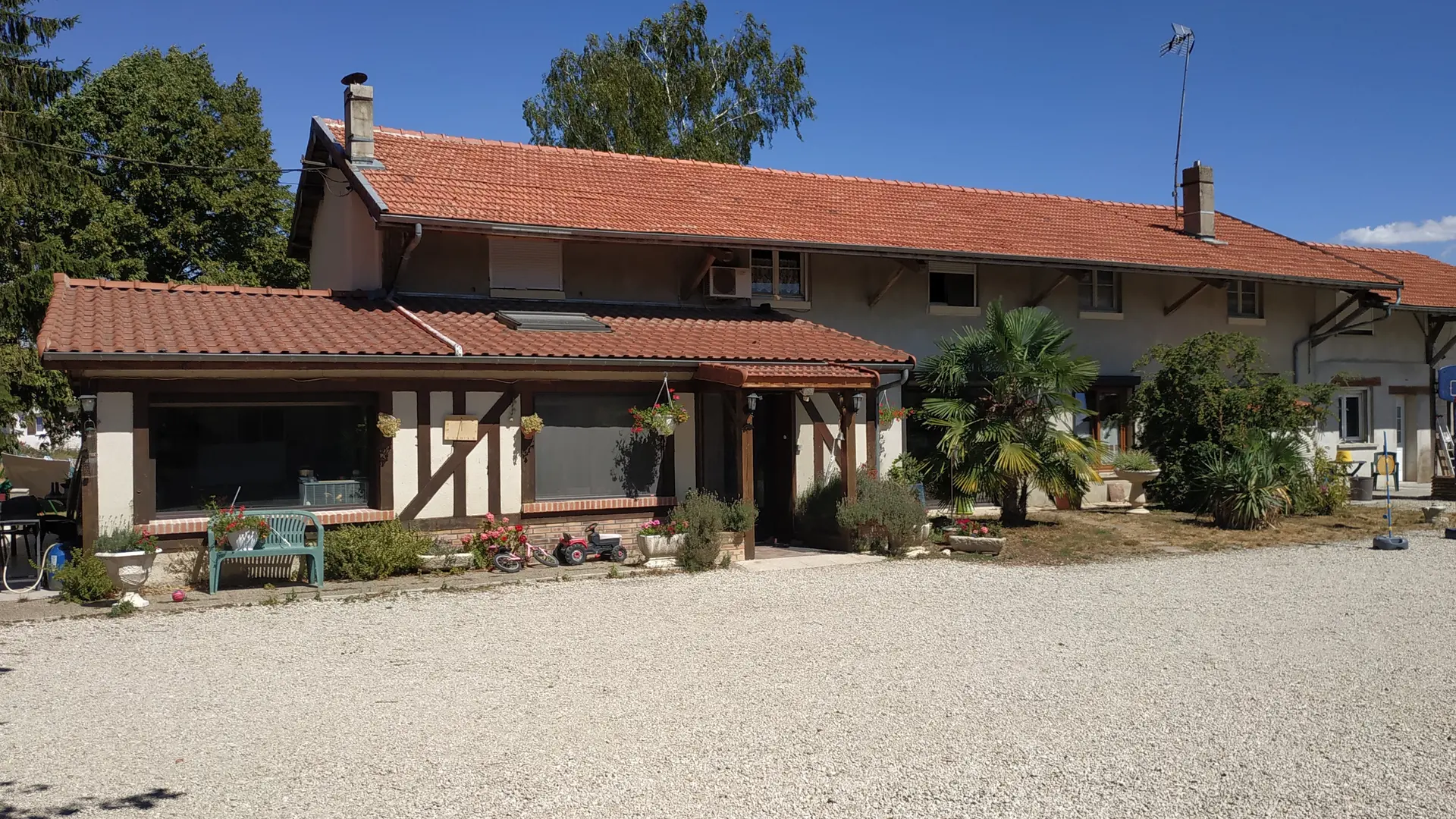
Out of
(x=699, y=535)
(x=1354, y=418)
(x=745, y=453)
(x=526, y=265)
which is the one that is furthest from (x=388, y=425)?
(x=1354, y=418)

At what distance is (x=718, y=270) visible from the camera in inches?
632

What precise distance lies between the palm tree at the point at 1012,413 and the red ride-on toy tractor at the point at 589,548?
4807 millimetres

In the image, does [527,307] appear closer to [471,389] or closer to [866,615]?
[471,389]

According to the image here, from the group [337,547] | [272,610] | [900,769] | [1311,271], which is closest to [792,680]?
[900,769]

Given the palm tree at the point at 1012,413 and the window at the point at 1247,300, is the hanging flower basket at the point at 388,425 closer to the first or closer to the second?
the palm tree at the point at 1012,413

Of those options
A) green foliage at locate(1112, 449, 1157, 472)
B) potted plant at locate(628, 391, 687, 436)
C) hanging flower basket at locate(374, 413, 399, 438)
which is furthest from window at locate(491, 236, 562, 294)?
green foliage at locate(1112, 449, 1157, 472)

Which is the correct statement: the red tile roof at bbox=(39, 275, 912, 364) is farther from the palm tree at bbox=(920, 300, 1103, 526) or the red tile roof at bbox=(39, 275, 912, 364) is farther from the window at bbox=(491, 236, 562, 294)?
the palm tree at bbox=(920, 300, 1103, 526)

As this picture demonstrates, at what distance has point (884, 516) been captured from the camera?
13.5m

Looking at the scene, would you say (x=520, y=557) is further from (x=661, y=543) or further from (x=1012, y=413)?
(x=1012, y=413)

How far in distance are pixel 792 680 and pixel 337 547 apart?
617cm

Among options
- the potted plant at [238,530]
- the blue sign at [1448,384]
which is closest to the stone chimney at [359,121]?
the potted plant at [238,530]

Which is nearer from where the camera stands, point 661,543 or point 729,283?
point 661,543

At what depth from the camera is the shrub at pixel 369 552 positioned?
11.6 m

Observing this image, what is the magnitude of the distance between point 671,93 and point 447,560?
21918 millimetres
